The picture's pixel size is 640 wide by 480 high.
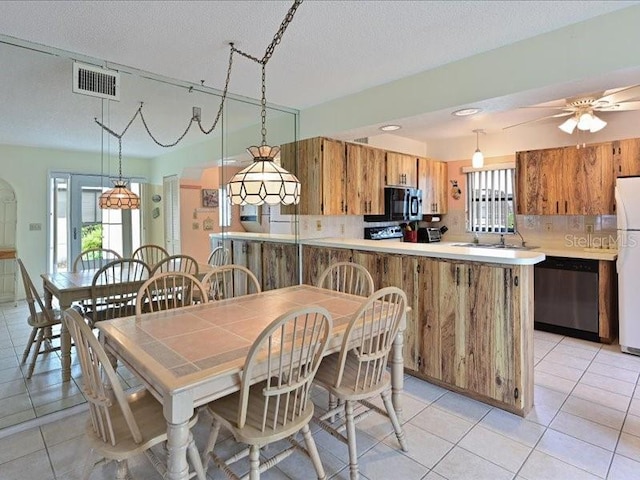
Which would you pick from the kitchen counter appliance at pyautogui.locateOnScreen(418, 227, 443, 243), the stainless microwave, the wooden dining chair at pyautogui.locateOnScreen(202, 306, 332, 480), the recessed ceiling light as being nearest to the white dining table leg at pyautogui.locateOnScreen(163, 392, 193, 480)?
the wooden dining chair at pyautogui.locateOnScreen(202, 306, 332, 480)

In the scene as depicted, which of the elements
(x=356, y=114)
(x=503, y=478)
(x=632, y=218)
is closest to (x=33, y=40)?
(x=356, y=114)

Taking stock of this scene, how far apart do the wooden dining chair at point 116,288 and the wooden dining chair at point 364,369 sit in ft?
5.94

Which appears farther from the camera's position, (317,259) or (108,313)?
(317,259)

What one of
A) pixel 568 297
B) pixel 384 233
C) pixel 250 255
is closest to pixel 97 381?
pixel 250 255

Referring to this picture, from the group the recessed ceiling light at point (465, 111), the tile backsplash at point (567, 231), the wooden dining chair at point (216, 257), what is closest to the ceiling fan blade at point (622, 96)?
the tile backsplash at point (567, 231)

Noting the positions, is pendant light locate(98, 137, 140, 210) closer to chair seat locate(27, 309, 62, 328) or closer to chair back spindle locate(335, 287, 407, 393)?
chair seat locate(27, 309, 62, 328)

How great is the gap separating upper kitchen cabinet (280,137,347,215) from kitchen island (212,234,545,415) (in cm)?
77

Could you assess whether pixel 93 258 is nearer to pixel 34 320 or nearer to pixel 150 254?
pixel 150 254

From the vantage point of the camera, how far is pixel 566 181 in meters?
4.11

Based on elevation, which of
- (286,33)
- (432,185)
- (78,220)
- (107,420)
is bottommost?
(107,420)

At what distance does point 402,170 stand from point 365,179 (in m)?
0.74

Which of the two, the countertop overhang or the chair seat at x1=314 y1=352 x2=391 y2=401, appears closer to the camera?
the chair seat at x1=314 y1=352 x2=391 y2=401

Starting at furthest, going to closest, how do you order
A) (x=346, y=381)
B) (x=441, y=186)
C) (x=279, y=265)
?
(x=441, y=186)
(x=279, y=265)
(x=346, y=381)

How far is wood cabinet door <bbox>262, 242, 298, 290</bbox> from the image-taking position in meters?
4.00
